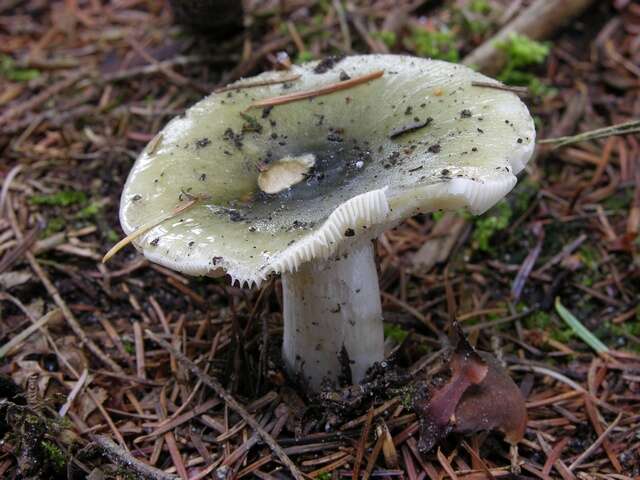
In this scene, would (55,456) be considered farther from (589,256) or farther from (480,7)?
(480,7)

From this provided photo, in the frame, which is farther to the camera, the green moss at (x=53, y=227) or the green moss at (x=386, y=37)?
the green moss at (x=386, y=37)

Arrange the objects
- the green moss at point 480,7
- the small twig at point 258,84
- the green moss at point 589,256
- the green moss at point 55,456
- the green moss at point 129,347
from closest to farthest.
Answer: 1. the green moss at point 55,456
2. the small twig at point 258,84
3. the green moss at point 129,347
4. the green moss at point 589,256
5. the green moss at point 480,7

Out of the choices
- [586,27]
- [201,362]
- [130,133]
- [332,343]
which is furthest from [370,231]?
[586,27]

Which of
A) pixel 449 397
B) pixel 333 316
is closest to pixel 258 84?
pixel 333 316

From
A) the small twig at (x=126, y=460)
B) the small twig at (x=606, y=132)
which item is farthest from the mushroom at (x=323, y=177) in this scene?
the small twig at (x=126, y=460)

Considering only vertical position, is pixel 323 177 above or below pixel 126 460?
above

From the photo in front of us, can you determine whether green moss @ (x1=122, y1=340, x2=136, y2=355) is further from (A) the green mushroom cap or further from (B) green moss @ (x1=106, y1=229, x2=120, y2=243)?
(A) the green mushroom cap

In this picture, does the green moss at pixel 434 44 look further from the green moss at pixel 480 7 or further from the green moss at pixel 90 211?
the green moss at pixel 90 211
